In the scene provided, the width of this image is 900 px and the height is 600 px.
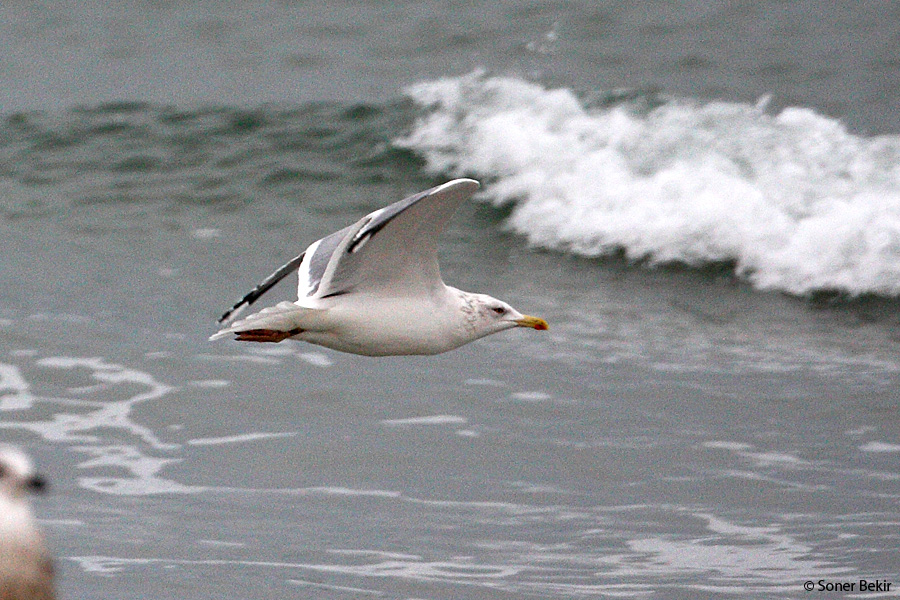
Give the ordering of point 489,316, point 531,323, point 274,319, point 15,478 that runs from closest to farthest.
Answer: point 15,478 → point 274,319 → point 489,316 → point 531,323

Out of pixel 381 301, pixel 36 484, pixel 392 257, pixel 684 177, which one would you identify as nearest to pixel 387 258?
pixel 392 257

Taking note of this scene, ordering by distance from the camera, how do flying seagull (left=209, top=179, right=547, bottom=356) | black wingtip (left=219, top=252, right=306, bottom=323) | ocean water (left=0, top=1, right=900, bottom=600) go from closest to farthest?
flying seagull (left=209, top=179, right=547, bottom=356) → ocean water (left=0, top=1, right=900, bottom=600) → black wingtip (left=219, top=252, right=306, bottom=323)

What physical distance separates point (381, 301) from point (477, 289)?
12.2 feet

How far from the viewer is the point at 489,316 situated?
626 cm

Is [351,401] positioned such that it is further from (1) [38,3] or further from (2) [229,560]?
(1) [38,3]

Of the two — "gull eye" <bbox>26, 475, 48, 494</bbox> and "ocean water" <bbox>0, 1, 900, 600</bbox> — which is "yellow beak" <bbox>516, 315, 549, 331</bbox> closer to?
"ocean water" <bbox>0, 1, 900, 600</bbox>

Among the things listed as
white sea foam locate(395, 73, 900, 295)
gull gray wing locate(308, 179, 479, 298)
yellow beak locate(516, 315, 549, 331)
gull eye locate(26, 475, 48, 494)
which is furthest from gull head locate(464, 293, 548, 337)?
white sea foam locate(395, 73, 900, 295)

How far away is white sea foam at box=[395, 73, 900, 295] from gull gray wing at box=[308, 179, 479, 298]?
14.2 feet

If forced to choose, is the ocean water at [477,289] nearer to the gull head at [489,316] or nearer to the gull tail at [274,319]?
the gull head at [489,316]

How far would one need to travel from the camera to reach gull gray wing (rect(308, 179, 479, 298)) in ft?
18.4

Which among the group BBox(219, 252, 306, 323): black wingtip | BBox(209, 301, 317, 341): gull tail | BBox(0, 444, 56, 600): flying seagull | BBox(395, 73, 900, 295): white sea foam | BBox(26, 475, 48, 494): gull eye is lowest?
BBox(0, 444, 56, 600): flying seagull

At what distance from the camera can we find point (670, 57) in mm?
12805

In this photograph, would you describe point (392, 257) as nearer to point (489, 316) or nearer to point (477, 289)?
point (489, 316)

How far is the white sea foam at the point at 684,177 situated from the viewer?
10102mm
